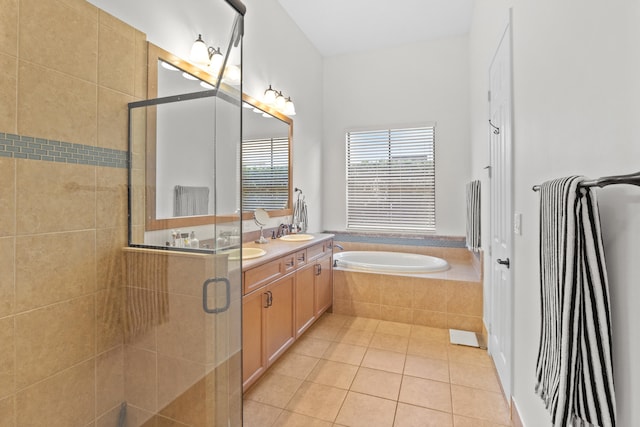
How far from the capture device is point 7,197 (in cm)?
114

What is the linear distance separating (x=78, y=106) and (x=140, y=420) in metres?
1.45

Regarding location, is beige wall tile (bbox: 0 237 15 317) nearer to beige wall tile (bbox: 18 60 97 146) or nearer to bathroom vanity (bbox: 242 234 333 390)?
beige wall tile (bbox: 18 60 97 146)

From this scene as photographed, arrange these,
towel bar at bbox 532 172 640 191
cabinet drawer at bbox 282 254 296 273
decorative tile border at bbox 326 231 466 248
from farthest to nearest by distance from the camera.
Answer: decorative tile border at bbox 326 231 466 248
cabinet drawer at bbox 282 254 296 273
towel bar at bbox 532 172 640 191

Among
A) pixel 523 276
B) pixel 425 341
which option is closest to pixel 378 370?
pixel 425 341

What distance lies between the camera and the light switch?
166cm

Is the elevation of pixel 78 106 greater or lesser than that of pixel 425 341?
greater

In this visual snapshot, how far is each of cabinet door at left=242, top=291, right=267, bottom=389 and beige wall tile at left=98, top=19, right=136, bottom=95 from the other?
1.33m

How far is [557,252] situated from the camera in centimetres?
89

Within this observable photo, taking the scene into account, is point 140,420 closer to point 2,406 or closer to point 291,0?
point 2,406

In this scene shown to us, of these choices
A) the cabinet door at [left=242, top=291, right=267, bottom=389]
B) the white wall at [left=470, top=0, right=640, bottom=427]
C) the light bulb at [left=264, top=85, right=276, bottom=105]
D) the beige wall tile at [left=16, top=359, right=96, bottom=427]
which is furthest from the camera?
the light bulb at [left=264, top=85, right=276, bottom=105]

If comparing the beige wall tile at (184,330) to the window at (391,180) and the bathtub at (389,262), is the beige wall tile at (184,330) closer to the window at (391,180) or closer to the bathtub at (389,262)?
the bathtub at (389,262)

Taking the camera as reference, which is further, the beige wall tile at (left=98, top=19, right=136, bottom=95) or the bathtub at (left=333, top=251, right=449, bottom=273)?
the bathtub at (left=333, top=251, right=449, bottom=273)

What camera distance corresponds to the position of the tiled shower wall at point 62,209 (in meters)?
1.16

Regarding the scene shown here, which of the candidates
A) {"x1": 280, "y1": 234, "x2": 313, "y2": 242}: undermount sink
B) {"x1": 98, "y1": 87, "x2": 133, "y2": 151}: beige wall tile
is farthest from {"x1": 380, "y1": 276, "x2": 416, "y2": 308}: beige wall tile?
{"x1": 98, "y1": 87, "x2": 133, "y2": 151}: beige wall tile
